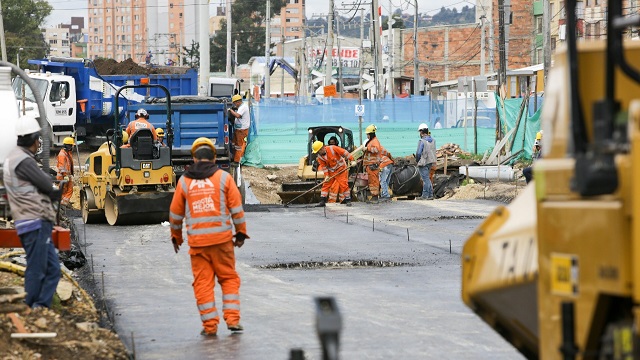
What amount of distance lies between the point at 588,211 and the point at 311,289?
29.7ft

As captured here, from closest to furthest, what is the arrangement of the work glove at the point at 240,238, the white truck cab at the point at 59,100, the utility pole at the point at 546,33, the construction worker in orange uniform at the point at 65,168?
1. the work glove at the point at 240,238
2. the construction worker in orange uniform at the point at 65,168
3. the utility pole at the point at 546,33
4. the white truck cab at the point at 59,100

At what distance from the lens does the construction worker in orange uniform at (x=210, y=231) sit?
10.6m

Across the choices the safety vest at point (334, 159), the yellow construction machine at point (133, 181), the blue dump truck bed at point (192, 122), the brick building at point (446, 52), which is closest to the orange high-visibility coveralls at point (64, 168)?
the yellow construction machine at point (133, 181)

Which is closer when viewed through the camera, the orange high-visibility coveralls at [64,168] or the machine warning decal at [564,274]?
the machine warning decal at [564,274]

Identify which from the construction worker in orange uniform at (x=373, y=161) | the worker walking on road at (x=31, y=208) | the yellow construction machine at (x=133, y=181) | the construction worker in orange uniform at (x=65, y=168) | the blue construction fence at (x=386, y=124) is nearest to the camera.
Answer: the worker walking on road at (x=31, y=208)

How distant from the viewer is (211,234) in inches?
417

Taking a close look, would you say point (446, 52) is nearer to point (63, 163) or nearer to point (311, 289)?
point (63, 163)

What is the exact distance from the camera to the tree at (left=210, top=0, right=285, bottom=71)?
415 feet

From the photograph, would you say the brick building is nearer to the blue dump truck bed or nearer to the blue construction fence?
the blue construction fence

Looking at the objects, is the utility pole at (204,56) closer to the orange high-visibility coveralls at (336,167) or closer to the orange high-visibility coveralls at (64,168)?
the orange high-visibility coveralls at (336,167)

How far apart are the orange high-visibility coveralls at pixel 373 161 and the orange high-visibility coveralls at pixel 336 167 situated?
1.31 meters

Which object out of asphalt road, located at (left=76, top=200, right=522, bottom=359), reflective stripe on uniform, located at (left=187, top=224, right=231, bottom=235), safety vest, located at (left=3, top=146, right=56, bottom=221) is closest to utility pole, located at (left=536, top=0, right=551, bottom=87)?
asphalt road, located at (left=76, top=200, right=522, bottom=359)

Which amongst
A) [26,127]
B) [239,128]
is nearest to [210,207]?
[26,127]

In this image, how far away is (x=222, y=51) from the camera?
127 meters
